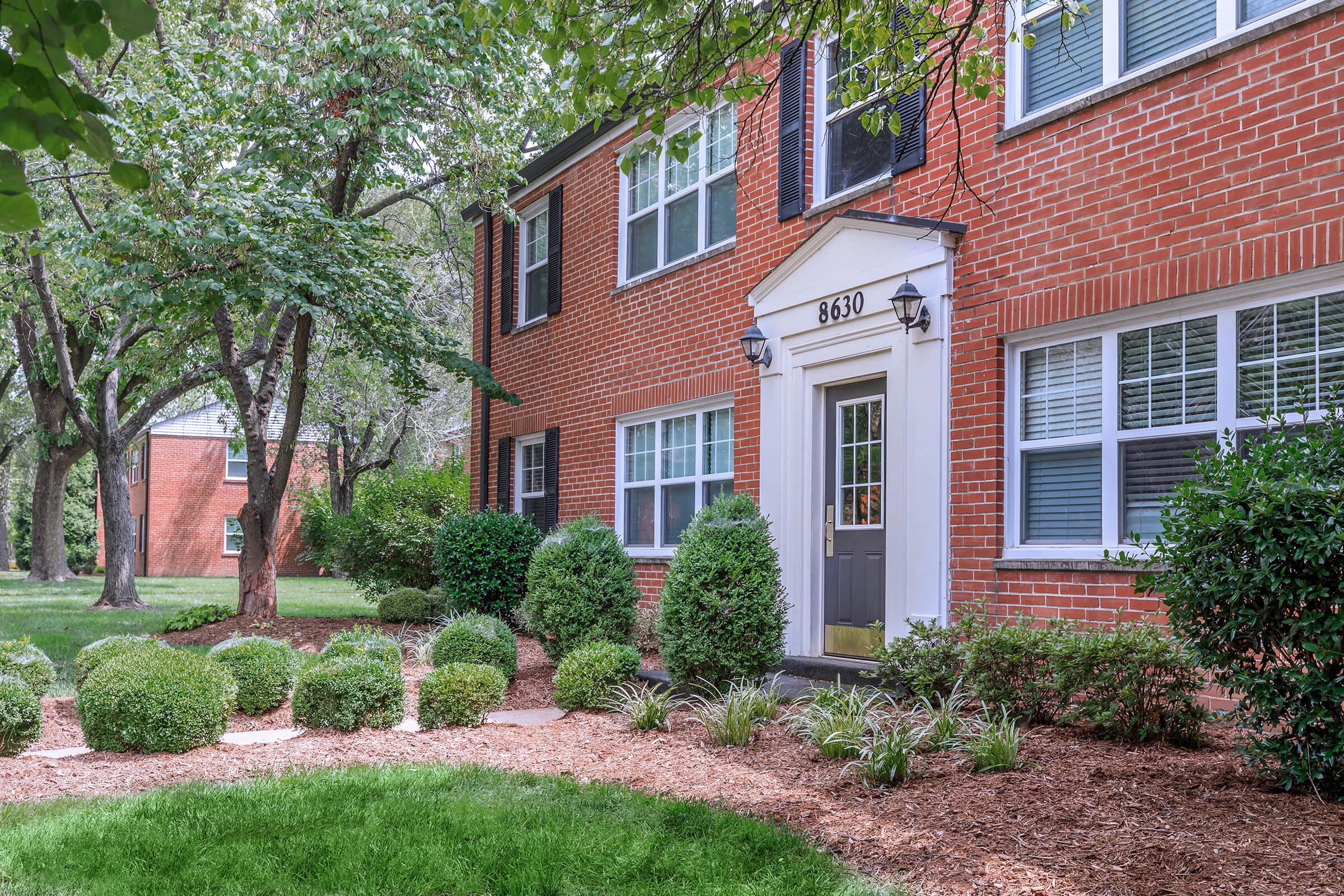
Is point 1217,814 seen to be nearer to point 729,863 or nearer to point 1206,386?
point 729,863

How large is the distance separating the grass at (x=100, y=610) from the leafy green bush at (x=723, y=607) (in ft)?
16.0

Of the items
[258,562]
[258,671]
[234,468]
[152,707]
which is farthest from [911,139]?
[234,468]

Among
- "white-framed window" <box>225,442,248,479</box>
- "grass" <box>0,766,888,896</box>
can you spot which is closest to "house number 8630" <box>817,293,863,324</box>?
"grass" <box>0,766,888,896</box>

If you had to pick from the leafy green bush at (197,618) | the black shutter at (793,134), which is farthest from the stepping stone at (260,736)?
the leafy green bush at (197,618)

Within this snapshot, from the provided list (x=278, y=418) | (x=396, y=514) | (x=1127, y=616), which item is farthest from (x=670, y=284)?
(x=278, y=418)

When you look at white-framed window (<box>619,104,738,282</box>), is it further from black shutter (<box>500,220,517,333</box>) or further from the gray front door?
black shutter (<box>500,220,517,333</box>)

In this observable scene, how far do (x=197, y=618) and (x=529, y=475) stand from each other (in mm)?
4503

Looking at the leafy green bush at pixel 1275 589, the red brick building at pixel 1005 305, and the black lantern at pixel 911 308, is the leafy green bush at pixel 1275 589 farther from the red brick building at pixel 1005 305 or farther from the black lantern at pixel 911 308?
the black lantern at pixel 911 308

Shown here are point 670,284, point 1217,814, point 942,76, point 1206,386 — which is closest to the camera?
point 1217,814

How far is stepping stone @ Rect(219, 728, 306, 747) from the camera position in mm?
6668

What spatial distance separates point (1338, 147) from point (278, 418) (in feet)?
109

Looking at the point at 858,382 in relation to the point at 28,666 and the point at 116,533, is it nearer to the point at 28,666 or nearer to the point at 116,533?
the point at 28,666

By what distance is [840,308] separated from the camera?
28.5 ft

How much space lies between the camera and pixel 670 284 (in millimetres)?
11180
